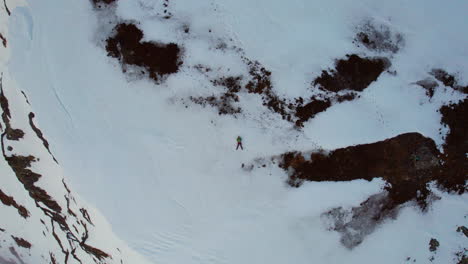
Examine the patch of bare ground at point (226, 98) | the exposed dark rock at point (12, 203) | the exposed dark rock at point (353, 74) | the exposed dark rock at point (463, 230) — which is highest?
the exposed dark rock at point (353, 74)

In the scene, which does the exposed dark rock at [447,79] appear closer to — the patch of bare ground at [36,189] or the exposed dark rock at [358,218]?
the exposed dark rock at [358,218]

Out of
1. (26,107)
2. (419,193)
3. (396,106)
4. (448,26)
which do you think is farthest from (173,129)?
(448,26)

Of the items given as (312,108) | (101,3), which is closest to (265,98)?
(312,108)

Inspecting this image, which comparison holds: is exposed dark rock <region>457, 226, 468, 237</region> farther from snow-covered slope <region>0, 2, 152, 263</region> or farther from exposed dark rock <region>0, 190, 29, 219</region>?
exposed dark rock <region>0, 190, 29, 219</region>

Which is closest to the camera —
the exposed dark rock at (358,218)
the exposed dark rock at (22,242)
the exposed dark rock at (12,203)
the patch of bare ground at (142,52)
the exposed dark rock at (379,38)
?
the exposed dark rock at (379,38)

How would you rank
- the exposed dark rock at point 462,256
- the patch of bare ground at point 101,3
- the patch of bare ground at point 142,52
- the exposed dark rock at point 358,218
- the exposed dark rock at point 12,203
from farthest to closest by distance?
1. the exposed dark rock at point 12,203
2. the exposed dark rock at point 462,256
3. the exposed dark rock at point 358,218
4. the patch of bare ground at point 101,3
5. the patch of bare ground at point 142,52

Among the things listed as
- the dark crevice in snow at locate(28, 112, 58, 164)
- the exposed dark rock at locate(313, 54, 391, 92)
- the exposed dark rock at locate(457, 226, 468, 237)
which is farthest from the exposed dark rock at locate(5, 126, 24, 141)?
the exposed dark rock at locate(457, 226, 468, 237)

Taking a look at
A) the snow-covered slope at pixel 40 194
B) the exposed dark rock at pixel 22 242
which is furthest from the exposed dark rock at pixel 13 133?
the exposed dark rock at pixel 22 242

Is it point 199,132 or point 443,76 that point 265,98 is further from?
point 443,76

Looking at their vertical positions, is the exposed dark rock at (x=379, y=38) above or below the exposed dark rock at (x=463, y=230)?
above
